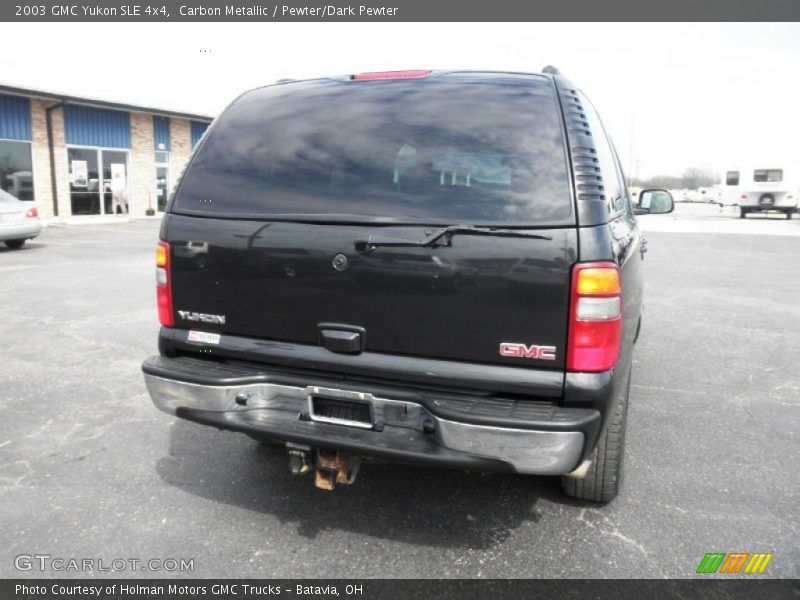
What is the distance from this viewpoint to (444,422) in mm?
2262

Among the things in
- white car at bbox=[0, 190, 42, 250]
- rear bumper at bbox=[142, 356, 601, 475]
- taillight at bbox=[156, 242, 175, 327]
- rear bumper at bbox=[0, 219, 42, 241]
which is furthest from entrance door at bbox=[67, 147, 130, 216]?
rear bumper at bbox=[142, 356, 601, 475]

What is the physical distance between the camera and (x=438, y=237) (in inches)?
91.1

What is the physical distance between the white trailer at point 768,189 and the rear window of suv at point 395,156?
103 ft

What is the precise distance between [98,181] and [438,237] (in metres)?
24.1

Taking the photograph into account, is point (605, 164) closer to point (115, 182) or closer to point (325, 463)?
point (325, 463)

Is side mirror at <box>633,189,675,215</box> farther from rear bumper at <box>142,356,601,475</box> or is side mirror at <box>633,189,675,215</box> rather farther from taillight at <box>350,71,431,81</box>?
rear bumper at <box>142,356,601,475</box>

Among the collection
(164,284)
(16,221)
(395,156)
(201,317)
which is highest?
(395,156)

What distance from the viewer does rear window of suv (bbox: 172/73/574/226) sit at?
2.36m

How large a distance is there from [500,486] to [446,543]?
60cm

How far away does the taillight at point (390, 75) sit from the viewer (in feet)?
9.24

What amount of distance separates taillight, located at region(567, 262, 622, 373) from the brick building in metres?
22.1

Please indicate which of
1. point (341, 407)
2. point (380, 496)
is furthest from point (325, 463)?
point (380, 496)

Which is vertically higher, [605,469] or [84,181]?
[84,181]

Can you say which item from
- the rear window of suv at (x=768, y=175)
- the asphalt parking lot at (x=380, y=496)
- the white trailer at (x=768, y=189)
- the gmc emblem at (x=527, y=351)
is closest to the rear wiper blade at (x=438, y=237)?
the gmc emblem at (x=527, y=351)
